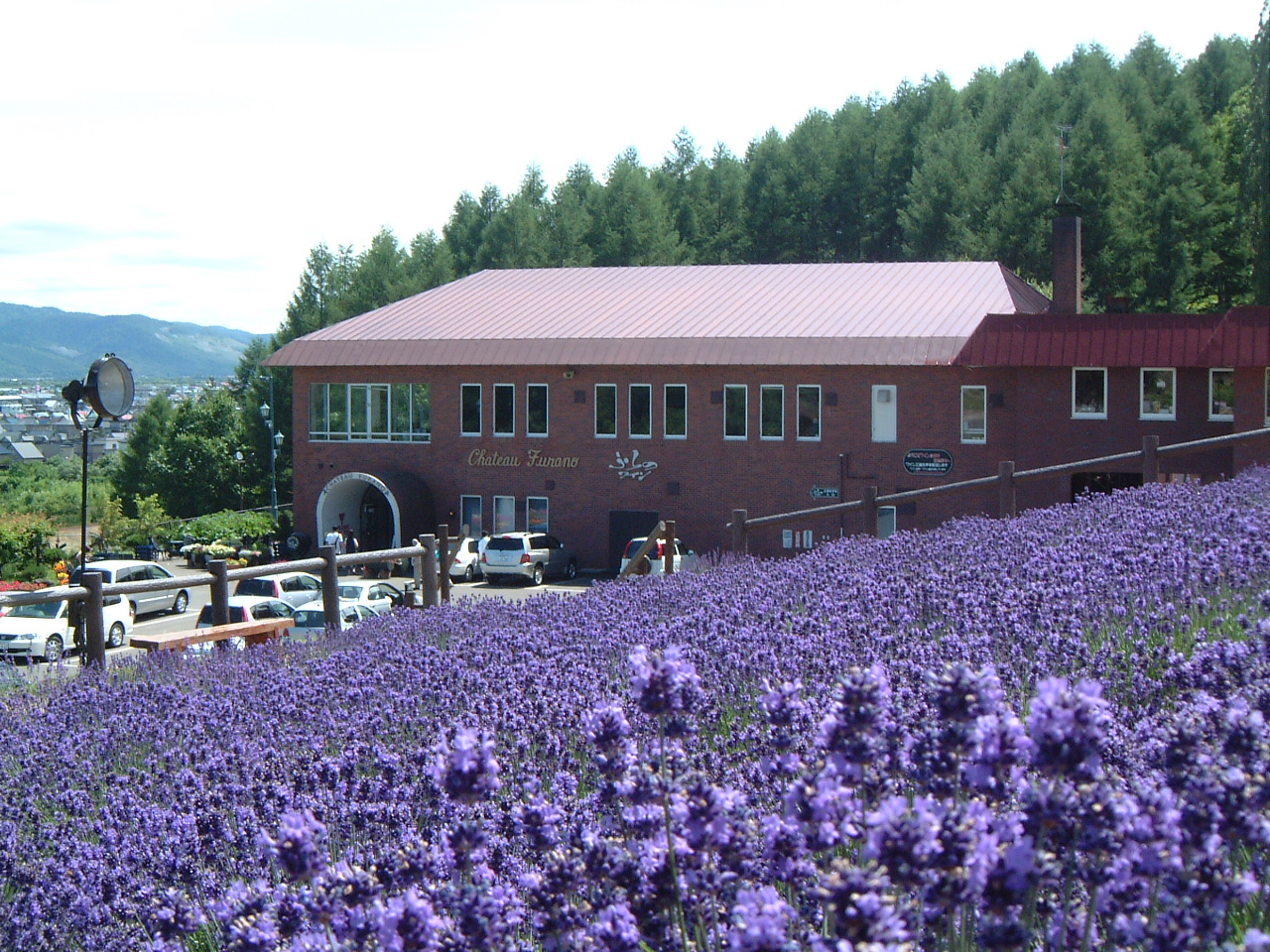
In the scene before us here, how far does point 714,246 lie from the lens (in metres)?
81.5

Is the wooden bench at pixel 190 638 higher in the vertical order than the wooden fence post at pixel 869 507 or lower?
lower

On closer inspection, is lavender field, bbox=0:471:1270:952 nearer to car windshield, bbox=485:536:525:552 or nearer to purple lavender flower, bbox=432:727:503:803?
purple lavender flower, bbox=432:727:503:803

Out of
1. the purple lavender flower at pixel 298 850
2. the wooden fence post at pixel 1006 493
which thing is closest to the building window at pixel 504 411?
the wooden fence post at pixel 1006 493

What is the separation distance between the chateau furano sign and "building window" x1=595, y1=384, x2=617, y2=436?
1.26 metres

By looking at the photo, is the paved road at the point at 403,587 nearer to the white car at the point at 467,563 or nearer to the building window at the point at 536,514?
the white car at the point at 467,563

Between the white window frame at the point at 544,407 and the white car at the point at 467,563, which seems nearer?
the white car at the point at 467,563

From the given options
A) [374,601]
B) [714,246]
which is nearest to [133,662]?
[374,601]

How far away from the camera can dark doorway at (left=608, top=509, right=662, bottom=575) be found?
139 ft

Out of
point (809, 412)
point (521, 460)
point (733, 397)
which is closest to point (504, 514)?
point (521, 460)

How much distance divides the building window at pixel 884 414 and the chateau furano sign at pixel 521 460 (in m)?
9.50

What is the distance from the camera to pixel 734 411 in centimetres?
4138

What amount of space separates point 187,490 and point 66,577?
48.3 m

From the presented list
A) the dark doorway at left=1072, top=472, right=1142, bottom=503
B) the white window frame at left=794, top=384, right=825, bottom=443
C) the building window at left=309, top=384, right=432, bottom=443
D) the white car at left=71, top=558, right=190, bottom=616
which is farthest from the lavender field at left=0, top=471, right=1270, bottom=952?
the building window at left=309, top=384, right=432, bottom=443

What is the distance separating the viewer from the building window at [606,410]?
42.8 metres
